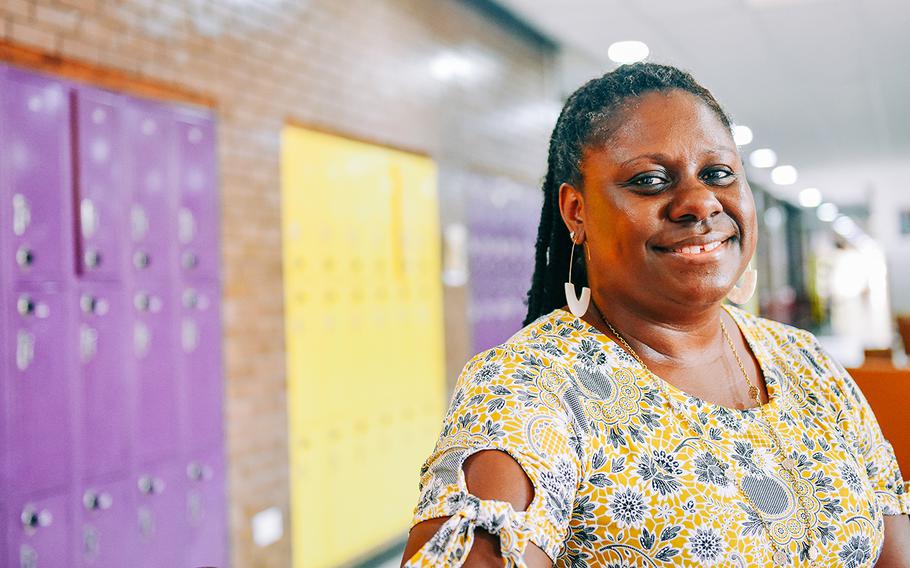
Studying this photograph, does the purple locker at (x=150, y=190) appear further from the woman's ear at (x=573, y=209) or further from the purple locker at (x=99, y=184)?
the woman's ear at (x=573, y=209)

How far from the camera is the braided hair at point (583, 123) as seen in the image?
1.18 meters

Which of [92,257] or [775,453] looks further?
[92,257]

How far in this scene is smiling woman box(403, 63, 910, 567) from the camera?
924mm

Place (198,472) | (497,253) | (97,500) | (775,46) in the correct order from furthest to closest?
(775,46) < (497,253) < (198,472) < (97,500)

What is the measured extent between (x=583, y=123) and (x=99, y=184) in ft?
6.05

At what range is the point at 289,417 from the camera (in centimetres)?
332

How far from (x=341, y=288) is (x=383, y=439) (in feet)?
2.81

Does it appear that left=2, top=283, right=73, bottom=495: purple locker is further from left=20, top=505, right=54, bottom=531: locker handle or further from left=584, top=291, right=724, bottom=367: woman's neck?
left=584, top=291, right=724, bottom=367: woman's neck

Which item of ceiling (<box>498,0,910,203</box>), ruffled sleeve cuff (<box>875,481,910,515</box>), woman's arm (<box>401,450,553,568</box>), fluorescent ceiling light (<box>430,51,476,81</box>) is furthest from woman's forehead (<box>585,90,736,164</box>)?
fluorescent ceiling light (<box>430,51,476,81</box>)

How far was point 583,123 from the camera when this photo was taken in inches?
47.4

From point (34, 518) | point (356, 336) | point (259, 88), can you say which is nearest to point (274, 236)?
point (259, 88)

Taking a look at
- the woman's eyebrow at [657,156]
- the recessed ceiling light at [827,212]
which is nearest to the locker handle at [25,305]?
the woman's eyebrow at [657,156]

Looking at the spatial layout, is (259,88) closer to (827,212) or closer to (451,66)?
(451,66)

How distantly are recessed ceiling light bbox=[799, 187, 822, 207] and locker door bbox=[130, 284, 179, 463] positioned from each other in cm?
1286
